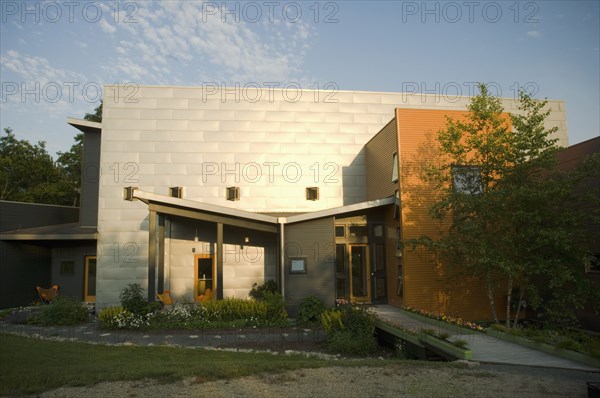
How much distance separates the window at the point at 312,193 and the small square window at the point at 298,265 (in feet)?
13.2

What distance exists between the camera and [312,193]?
18.2 metres

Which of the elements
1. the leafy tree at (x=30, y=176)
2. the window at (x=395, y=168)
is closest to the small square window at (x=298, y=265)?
the window at (x=395, y=168)

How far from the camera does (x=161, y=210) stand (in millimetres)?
14180

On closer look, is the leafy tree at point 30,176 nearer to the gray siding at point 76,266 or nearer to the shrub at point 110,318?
the gray siding at point 76,266

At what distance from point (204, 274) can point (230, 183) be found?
3885mm

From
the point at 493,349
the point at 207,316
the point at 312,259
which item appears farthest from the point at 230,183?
the point at 493,349

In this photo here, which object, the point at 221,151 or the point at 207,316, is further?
the point at 221,151

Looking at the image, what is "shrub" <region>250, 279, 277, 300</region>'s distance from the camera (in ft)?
55.0

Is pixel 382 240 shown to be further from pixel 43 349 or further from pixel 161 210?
pixel 43 349

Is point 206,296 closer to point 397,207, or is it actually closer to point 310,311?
point 310,311

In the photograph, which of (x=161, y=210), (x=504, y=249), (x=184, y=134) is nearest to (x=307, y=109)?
(x=184, y=134)

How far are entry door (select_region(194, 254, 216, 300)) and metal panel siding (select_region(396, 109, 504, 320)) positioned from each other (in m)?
7.96

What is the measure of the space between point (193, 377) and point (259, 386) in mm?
1157

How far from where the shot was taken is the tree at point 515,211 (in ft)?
36.1
